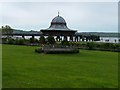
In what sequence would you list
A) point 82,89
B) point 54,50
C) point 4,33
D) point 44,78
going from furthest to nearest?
point 4,33 → point 54,50 → point 44,78 → point 82,89

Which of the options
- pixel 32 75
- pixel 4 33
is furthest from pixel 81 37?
pixel 32 75

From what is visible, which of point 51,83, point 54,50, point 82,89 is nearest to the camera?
point 82,89

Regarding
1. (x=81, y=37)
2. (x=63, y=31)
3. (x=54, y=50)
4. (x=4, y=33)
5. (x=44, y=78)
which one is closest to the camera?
(x=44, y=78)

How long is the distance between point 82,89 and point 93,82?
7.67 ft

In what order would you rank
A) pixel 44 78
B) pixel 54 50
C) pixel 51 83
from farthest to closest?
pixel 54 50
pixel 44 78
pixel 51 83

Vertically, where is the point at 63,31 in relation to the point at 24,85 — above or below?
above

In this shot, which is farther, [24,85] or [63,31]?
[63,31]

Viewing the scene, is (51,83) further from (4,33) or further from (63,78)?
(4,33)

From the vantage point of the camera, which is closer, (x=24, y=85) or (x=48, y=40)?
(x=24, y=85)

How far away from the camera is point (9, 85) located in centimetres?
1455

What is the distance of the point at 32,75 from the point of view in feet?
60.0

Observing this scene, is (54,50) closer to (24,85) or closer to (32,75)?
(32,75)

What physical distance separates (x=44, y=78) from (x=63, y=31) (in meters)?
31.9

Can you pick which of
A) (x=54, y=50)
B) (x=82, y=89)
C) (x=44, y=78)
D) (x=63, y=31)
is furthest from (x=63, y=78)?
(x=63, y=31)
